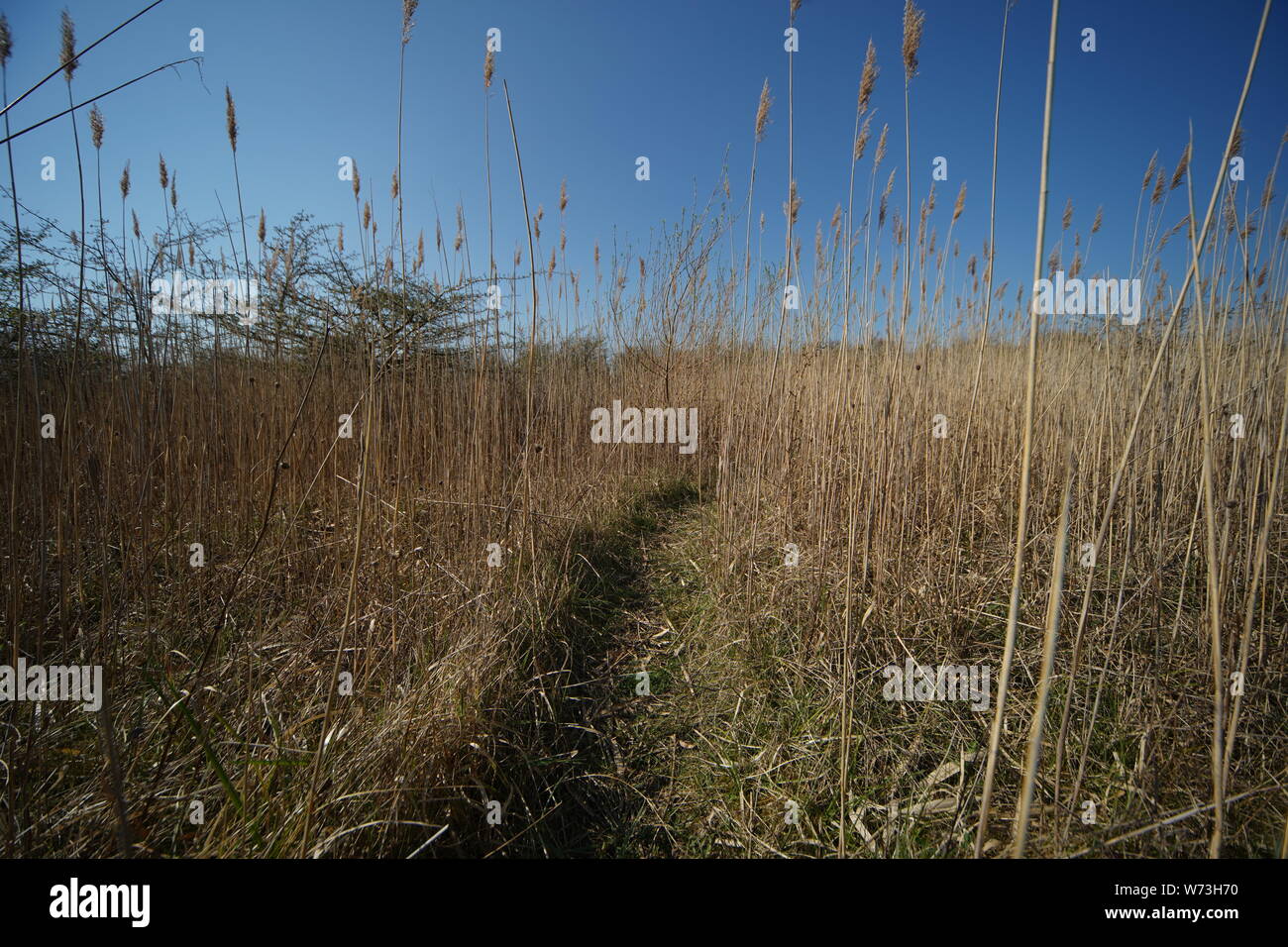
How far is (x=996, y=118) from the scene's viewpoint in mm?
1074

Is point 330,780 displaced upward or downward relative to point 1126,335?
downward

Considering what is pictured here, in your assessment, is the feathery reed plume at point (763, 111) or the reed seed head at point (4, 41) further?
the feathery reed plume at point (763, 111)

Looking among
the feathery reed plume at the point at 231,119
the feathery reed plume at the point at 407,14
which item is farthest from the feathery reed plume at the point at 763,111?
the feathery reed plume at the point at 231,119

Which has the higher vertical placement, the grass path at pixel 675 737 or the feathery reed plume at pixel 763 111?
the feathery reed plume at pixel 763 111

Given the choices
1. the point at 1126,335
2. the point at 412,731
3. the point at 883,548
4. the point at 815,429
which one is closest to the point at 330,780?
the point at 412,731

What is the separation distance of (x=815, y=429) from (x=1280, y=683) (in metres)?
1.39

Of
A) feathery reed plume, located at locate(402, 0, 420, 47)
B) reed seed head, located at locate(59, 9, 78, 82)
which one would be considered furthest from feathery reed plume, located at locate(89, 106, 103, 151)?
feathery reed plume, located at locate(402, 0, 420, 47)

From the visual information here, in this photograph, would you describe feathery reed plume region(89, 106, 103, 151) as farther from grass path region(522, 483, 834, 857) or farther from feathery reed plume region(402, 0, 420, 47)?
grass path region(522, 483, 834, 857)

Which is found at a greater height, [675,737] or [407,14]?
[407,14]

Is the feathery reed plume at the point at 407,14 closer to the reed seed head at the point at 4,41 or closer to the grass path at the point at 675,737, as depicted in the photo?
the reed seed head at the point at 4,41

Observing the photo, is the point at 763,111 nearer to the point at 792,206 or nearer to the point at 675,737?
the point at 792,206

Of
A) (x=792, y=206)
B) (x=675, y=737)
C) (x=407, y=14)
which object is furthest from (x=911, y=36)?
(x=675, y=737)
